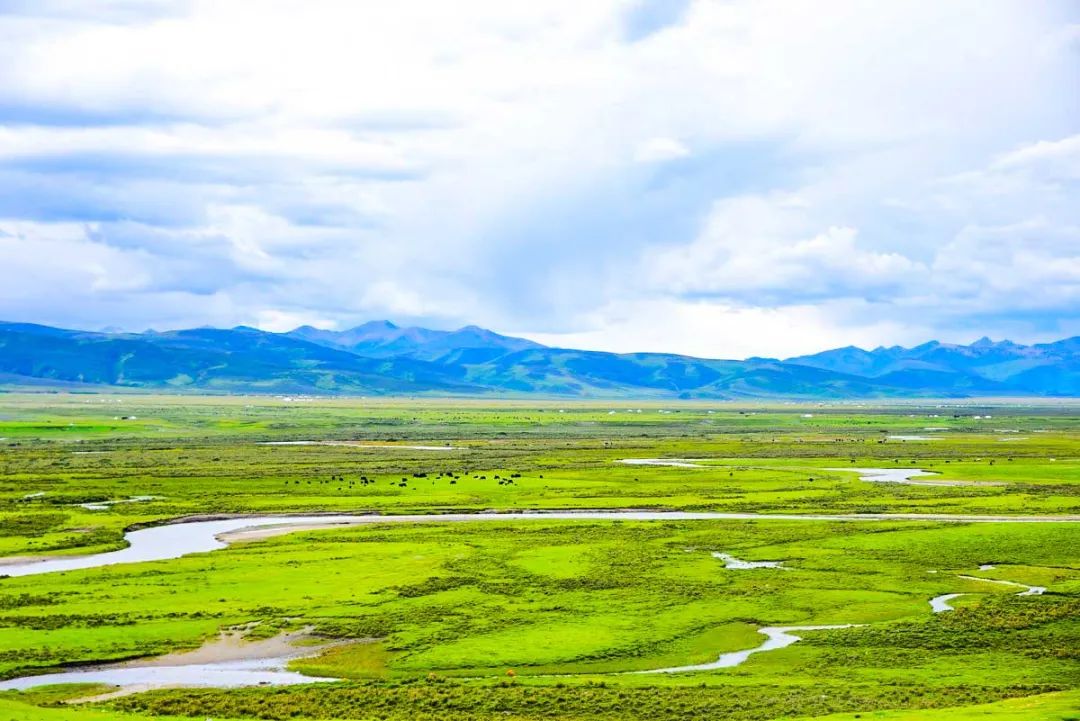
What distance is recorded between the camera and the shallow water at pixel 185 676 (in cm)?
3628

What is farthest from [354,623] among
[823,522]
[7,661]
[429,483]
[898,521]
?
[429,483]

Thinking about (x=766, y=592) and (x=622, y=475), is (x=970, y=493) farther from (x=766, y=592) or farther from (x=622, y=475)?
(x=766, y=592)

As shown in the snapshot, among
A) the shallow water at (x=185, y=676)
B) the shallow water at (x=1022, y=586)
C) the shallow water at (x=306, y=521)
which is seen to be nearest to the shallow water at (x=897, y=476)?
the shallow water at (x=306, y=521)

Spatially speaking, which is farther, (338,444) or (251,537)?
(338,444)

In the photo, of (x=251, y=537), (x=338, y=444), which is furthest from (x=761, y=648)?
(x=338, y=444)

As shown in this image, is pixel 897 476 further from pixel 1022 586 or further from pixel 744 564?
pixel 1022 586

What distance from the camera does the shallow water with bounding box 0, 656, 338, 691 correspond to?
36.3 m

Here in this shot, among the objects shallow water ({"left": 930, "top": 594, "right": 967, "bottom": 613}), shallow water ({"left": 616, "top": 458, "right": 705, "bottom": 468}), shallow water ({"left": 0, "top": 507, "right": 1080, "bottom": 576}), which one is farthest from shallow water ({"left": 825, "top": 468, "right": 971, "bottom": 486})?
shallow water ({"left": 930, "top": 594, "right": 967, "bottom": 613})

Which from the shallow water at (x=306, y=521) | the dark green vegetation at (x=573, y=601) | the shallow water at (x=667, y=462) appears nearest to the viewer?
the dark green vegetation at (x=573, y=601)

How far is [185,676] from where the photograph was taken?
37.3 metres

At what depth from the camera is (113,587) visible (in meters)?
50.6

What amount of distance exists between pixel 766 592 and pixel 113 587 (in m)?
31.8

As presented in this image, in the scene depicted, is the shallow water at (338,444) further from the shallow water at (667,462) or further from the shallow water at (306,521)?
the shallow water at (306,521)

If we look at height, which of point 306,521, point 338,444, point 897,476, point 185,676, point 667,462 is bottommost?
point 185,676
